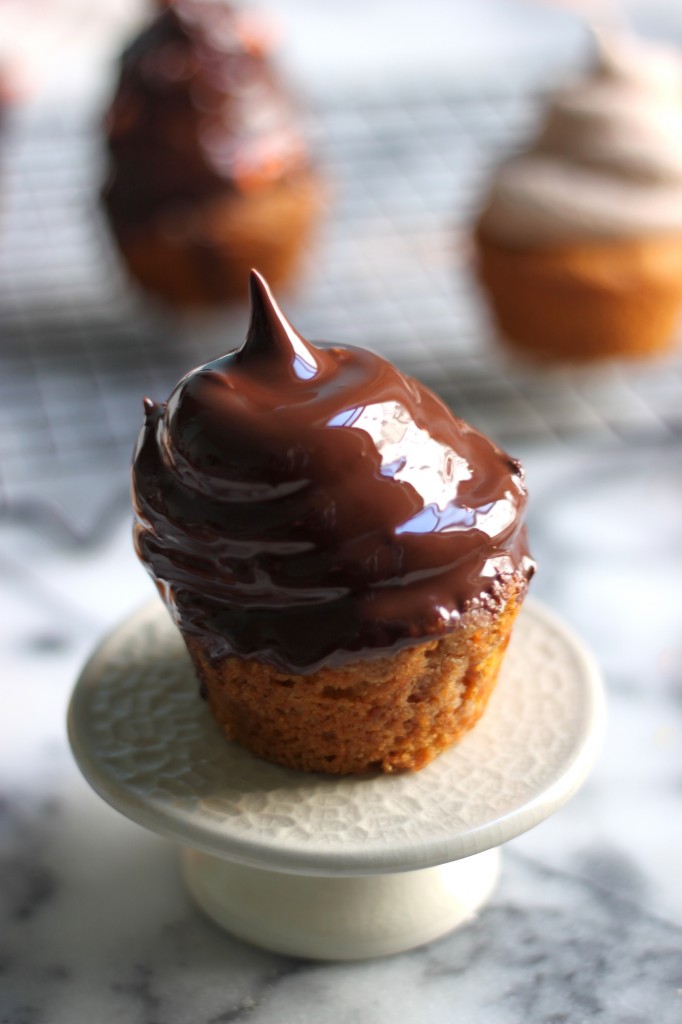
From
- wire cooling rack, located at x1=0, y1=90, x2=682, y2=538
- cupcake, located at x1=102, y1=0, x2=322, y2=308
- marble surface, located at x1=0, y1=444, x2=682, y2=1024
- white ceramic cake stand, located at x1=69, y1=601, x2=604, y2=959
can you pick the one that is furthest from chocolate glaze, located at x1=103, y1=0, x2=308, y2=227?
white ceramic cake stand, located at x1=69, y1=601, x2=604, y2=959

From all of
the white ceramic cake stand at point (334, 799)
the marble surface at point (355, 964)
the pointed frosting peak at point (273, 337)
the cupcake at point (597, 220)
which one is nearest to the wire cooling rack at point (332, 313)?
the cupcake at point (597, 220)

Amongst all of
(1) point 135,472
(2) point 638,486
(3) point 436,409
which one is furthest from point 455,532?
(2) point 638,486

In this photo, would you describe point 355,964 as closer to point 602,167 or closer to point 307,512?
point 307,512

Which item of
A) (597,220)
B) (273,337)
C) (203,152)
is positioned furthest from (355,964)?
(203,152)

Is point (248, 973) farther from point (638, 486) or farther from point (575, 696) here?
point (638, 486)

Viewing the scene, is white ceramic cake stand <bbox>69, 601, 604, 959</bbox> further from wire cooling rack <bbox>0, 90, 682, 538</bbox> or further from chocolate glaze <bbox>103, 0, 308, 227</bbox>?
chocolate glaze <bbox>103, 0, 308, 227</bbox>

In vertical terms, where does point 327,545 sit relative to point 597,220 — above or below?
above

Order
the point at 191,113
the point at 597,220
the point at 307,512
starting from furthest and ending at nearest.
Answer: the point at 191,113 < the point at 597,220 < the point at 307,512
